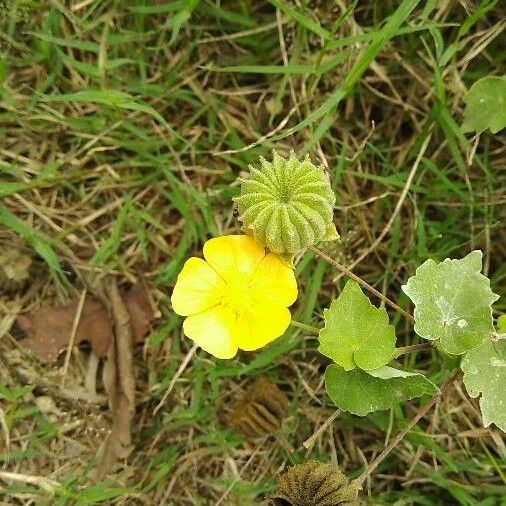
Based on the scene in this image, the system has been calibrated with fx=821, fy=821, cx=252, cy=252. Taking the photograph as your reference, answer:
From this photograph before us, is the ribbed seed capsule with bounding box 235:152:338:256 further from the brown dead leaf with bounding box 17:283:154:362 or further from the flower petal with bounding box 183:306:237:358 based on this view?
the brown dead leaf with bounding box 17:283:154:362

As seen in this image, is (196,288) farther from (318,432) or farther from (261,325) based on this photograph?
(318,432)

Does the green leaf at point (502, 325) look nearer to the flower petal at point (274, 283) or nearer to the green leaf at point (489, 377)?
the green leaf at point (489, 377)

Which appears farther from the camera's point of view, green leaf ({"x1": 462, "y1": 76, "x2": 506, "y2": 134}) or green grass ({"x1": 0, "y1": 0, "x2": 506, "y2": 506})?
green grass ({"x1": 0, "y1": 0, "x2": 506, "y2": 506})

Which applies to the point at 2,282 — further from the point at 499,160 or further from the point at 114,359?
the point at 499,160

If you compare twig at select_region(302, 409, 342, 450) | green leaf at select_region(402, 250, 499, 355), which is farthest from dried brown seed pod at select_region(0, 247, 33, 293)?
green leaf at select_region(402, 250, 499, 355)

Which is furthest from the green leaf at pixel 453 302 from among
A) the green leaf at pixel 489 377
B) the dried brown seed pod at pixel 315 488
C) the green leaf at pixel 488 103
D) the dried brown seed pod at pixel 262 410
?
the dried brown seed pod at pixel 262 410

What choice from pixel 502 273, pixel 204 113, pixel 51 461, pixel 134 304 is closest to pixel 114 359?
pixel 134 304

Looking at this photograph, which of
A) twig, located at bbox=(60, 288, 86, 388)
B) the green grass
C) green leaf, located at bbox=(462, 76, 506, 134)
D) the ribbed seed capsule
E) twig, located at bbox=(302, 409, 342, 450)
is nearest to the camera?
the ribbed seed capsule
